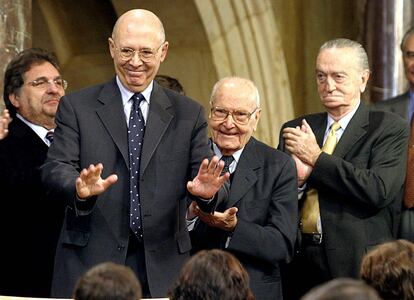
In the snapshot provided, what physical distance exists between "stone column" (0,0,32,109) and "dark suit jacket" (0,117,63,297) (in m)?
1.04

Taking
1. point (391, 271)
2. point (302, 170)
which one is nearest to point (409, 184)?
point (302, 170)

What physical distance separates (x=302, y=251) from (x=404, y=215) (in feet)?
1.81

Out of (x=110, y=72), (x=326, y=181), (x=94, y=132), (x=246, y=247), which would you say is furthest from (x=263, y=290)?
(x=110, y=72)

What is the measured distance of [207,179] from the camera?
15.9 feet

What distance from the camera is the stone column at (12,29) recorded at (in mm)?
6762

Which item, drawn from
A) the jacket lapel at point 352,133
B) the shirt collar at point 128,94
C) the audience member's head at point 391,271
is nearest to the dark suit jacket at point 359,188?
the jacket lapel at point 352,133

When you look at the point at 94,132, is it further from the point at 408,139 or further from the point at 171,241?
the point at 408,139

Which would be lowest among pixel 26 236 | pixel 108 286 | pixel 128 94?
pixel 26 236

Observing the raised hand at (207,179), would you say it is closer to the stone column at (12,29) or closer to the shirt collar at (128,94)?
the shirt collar at (128,94)

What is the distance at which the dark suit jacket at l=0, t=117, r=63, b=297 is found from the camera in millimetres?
5746

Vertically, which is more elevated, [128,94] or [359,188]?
[128,94]

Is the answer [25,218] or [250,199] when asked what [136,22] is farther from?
[25,218]

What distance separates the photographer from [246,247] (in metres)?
5.52

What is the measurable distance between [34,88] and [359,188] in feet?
5.38
